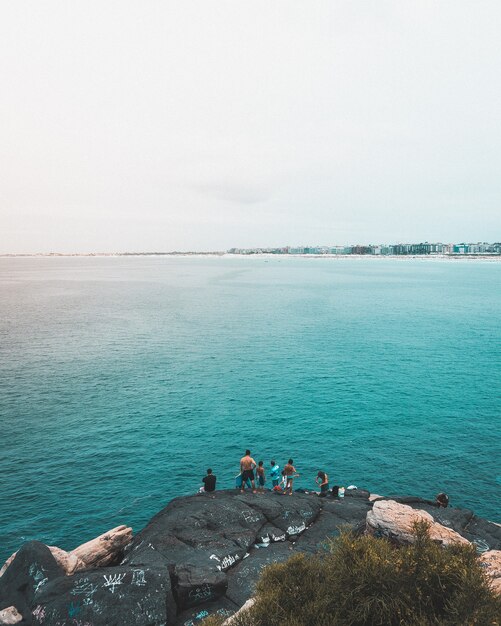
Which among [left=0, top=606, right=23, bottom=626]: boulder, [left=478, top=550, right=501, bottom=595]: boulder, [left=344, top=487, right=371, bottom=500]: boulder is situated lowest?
[left=344, top=487, right=371, bottom=500]: boulder

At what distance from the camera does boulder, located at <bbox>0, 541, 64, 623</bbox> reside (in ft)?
56.7

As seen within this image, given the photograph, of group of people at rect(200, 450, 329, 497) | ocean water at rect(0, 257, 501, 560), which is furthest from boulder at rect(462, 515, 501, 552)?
group of people at rect(200, 450, 329, 497)

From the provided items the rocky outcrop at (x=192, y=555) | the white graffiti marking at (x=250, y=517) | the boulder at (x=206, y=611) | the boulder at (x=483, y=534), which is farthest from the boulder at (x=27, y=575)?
the boulder at (x=483, y=534)

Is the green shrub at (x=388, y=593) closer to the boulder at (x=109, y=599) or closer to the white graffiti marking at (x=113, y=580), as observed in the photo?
the boulder at (x=109, y=599)

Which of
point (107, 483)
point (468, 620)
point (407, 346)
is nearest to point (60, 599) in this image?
point (468, 620)

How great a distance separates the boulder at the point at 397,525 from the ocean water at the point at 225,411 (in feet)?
49.0

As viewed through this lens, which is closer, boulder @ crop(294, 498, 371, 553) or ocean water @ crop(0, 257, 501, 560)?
boulder @ crop(294, 498, 371, 553)

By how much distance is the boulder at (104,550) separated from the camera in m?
21.2

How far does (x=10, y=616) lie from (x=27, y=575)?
1.95m

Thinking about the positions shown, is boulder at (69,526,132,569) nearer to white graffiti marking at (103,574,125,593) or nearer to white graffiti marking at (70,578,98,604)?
white graffiti marking at (70,578,98,604)

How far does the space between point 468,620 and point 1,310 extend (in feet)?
457

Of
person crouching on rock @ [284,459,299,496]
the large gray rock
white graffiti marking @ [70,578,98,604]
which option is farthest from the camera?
person crouching on rock @ [284,459,299,496]

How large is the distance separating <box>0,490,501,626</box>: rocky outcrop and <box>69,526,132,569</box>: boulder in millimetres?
52

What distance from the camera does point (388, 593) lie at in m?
11.1
